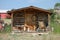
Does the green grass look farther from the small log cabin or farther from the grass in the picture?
A: the small log cabin

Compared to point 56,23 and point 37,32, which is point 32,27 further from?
point 56,23

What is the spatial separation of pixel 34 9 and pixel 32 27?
2066mm

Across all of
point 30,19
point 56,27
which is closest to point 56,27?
point 56,27

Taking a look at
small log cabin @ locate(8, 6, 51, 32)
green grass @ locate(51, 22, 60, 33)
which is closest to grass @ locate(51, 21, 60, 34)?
green grass @ locate(51, 22, 60, 33)

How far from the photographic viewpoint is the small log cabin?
21.8 metres

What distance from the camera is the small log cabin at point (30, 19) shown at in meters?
21.8

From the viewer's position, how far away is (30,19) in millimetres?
22156

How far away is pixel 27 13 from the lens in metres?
22.2

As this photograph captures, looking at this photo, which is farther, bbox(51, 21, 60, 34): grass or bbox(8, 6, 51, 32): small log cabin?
bbox(8, 6, 51, 32): small log cabin

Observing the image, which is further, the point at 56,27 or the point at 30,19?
the point at 56,27

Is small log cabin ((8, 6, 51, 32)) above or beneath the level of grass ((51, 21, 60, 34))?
above

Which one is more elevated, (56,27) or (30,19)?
(30,19)

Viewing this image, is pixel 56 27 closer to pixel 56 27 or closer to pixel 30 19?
pixel 56 27

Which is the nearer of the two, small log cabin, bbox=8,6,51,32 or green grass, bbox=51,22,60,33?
green grass, bbox=51,22,60,33
